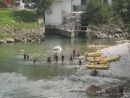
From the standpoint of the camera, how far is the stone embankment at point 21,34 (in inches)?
3403

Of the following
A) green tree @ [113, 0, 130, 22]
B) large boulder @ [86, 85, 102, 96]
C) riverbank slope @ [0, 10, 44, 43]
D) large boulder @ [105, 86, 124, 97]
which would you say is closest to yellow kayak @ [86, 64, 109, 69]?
green tree @ [113, 0, 130, 22]

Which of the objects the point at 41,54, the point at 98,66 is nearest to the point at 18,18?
the point at 41,54

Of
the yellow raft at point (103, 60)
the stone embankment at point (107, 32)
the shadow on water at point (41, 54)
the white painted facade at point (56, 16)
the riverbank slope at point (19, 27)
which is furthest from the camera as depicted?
the white painted facade at point (56, 16)

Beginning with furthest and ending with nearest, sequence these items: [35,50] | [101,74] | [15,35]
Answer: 1. [15,35]
2. [35,50]
3. [101,74]

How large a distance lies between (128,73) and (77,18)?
51.7 m

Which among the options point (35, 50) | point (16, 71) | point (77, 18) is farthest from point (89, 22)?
point (16, 71)

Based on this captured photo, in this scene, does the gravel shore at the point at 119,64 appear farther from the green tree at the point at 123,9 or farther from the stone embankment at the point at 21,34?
the stone embankment at the point at 21,34

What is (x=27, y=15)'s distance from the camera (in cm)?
9794

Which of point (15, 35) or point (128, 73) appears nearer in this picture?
point (128, 73)

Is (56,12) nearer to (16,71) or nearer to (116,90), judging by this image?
(16,71)

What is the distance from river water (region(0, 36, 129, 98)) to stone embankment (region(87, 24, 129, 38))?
2226cm

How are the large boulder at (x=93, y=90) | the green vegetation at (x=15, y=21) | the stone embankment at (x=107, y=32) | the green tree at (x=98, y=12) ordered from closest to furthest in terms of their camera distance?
the large boulder at (x=93, y=90)
the green vegetation at (x=15, y=21)
the stone embankment at (x=107, y=32)
the green tree at (x=98, y=12)

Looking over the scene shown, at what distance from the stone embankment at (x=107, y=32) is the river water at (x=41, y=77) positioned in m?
22.3

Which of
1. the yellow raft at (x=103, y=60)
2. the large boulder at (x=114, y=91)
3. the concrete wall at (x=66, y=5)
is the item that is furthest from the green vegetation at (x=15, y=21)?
the large boulder at (x=114, y=91)
